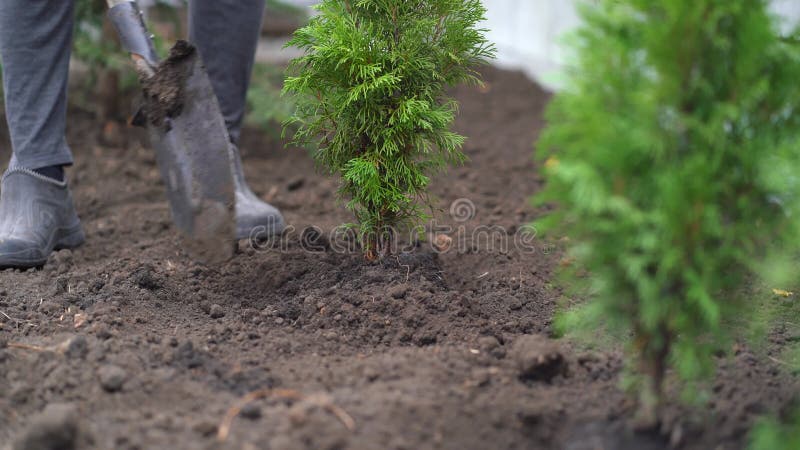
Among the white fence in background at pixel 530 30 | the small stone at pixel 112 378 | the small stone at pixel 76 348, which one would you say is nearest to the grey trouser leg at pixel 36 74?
the small stone at pixel 76 348

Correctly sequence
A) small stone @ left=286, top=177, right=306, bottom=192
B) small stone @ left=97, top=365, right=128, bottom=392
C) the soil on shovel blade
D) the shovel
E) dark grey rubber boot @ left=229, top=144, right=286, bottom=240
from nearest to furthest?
1. the soil on shovel blade
2. small stone @ left=97, top=365, right=128, bottom=392
3. the shovel
4. dark grey rubber boot @ left=229, top=144, right=286, bottom=240
5. small stone @ left=286, top=177, right=306, bottom=192

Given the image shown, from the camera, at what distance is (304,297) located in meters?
3.04

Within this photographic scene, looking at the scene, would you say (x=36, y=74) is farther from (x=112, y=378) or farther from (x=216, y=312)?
(x=112, y=378)

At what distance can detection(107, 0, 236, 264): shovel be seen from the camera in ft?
9.93

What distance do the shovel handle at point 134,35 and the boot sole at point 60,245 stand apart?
42.8 inches

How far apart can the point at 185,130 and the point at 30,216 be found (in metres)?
1.02

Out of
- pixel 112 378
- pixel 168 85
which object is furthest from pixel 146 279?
pixel 112 378

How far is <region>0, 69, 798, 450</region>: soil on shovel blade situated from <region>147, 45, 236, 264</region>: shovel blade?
11.5 inches

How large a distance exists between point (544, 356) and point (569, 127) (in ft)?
2.58

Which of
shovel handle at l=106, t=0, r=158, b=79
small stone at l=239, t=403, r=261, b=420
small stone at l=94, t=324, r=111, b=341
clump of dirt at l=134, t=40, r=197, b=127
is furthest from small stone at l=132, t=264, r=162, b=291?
small stone at l=239, t=403, r=261, b=420

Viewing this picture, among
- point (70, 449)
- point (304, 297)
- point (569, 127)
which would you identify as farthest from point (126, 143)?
point (569, 127)

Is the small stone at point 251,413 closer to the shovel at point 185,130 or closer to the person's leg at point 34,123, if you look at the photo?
the shovel at point 185,130

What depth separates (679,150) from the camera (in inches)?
70.0

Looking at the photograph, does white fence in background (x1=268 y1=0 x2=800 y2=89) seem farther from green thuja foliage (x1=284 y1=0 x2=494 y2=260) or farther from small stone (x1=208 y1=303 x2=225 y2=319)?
small stone (x1=208 y1=303 x2=225 y2=319)
